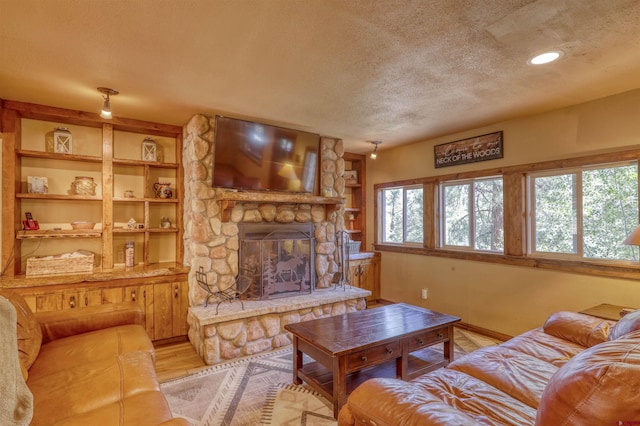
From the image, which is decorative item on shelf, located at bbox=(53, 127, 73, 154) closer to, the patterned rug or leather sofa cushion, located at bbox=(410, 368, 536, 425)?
the patterned rug

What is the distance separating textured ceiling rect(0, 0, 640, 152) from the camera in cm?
169

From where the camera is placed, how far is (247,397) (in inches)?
95.4

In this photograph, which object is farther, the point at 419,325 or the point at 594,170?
the point at 594,170

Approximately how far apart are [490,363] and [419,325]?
723 mm

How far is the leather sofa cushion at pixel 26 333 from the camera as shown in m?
1.82

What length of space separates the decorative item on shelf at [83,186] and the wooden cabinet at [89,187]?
0.01 metres

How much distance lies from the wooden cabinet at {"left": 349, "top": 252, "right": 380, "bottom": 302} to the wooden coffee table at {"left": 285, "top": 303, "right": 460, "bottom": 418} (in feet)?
6.26

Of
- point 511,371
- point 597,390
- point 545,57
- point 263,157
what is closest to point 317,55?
point 545,57

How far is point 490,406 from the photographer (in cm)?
151

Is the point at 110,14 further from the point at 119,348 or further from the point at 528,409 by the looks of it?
the point at 528,409

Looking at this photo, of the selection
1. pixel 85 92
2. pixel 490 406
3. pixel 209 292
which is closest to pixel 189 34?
pixel 85 92

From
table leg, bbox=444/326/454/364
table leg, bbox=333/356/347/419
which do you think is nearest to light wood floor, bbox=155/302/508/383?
table leg, bbox=444/326/454/364

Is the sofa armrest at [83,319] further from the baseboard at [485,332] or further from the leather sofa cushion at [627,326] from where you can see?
the baseboard at [485,332]

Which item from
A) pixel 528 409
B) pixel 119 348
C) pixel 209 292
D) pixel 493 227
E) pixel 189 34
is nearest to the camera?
pixel 528 409
